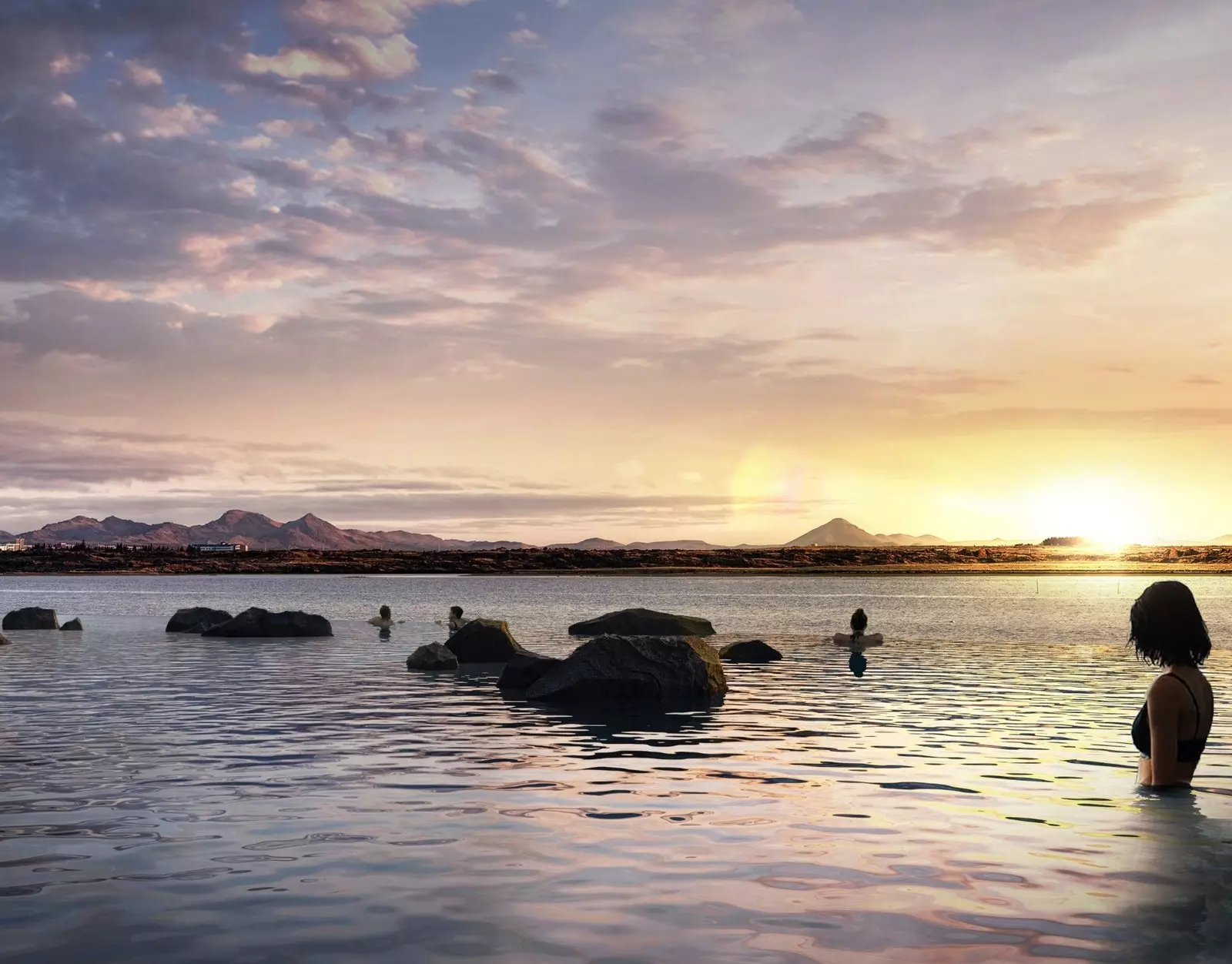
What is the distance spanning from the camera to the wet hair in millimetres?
10055

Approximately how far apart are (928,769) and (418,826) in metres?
6.95

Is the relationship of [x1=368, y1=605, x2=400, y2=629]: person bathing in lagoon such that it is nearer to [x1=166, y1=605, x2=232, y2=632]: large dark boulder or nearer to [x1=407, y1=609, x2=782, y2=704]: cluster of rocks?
[x1=166, y1=605, x2=232, y2=632]: large dark boulder

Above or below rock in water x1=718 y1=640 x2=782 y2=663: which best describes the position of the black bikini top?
above

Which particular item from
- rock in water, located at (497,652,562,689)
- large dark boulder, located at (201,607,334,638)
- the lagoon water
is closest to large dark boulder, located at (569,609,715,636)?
large dark boulder, located at (201,607,334,638)

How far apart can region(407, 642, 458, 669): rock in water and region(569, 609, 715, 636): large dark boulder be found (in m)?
9.16

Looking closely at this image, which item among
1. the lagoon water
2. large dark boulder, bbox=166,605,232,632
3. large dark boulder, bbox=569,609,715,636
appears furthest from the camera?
large dark boulder, bbox=166,605,232,632

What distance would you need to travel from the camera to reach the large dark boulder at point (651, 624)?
4069 centimetres

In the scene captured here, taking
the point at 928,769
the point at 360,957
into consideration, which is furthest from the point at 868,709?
the point at 360,957

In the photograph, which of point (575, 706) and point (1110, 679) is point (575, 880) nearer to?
point (575, 706)

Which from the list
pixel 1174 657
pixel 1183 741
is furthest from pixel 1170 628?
pixel 1183 741

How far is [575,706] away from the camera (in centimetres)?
2241

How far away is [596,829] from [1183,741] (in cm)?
562

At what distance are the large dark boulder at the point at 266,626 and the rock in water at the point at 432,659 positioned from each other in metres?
14.9

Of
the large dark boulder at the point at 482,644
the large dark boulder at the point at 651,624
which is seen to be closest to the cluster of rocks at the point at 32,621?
the large dark boulder at the point at 482,644
